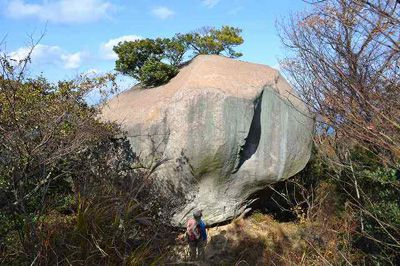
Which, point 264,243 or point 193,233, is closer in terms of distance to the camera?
point 193,233

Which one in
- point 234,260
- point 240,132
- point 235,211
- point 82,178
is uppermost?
point 240,132

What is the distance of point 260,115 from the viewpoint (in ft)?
38.4

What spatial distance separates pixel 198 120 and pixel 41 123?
4072 millimetres

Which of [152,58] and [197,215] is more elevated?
[152,58]

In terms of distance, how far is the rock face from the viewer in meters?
10.9

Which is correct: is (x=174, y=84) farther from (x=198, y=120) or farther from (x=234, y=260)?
(x=234, y=260)

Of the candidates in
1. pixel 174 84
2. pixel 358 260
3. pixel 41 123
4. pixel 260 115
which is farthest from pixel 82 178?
pixel 358 260

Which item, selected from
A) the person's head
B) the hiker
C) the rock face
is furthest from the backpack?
the rock face

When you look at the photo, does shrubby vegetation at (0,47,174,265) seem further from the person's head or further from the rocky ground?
the rocky ground

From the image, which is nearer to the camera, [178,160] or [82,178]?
[82,178]

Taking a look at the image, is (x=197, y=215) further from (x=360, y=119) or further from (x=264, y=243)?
(x=360, y=119)

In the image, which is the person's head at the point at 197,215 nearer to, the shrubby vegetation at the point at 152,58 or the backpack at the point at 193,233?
the backpack at the point at 193,233

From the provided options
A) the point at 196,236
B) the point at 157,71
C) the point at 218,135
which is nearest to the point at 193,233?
the point at 196,236

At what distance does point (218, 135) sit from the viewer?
10.9 metres
